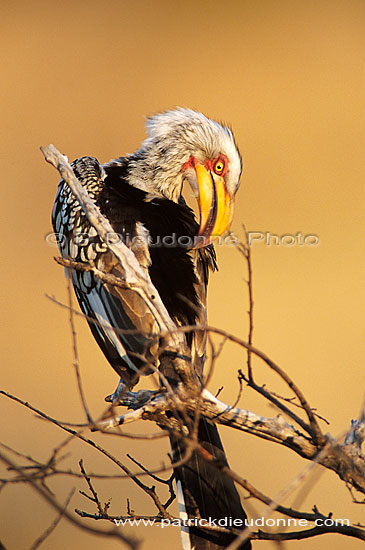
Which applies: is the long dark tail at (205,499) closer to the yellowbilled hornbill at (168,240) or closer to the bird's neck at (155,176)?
the yellowbilled hornbill at (168,240)

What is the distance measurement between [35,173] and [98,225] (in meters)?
6.23

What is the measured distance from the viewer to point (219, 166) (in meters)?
3.38

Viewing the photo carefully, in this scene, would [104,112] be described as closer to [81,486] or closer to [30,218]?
[30,218]

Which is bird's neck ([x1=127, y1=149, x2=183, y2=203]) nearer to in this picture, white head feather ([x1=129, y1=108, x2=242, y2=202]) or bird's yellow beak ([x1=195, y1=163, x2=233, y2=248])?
white head feather ([x1=129, y1=108, x2=242, y2=202])

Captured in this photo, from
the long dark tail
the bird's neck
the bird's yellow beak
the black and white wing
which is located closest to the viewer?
the long dark tail

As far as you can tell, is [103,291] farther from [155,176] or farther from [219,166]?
[219,166]

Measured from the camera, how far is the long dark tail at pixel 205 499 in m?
2.21

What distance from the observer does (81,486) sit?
18.1ft

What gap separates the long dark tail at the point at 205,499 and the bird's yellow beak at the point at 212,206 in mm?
1035

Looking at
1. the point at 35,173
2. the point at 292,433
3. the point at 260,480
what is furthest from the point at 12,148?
the point at 292,433

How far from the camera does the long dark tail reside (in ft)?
7.24

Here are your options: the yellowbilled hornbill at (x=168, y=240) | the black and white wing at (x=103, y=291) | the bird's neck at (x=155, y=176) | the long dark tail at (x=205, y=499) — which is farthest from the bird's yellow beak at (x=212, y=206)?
the long dark tail at (x=205, y=499)

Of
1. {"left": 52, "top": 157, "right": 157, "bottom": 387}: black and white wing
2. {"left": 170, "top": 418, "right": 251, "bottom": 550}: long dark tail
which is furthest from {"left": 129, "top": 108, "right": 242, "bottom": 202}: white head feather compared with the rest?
{"left": 170, "top": 418, "right": 251, "bottom": 550}: long dark tail

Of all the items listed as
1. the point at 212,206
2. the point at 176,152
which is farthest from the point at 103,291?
the point at 176,152
